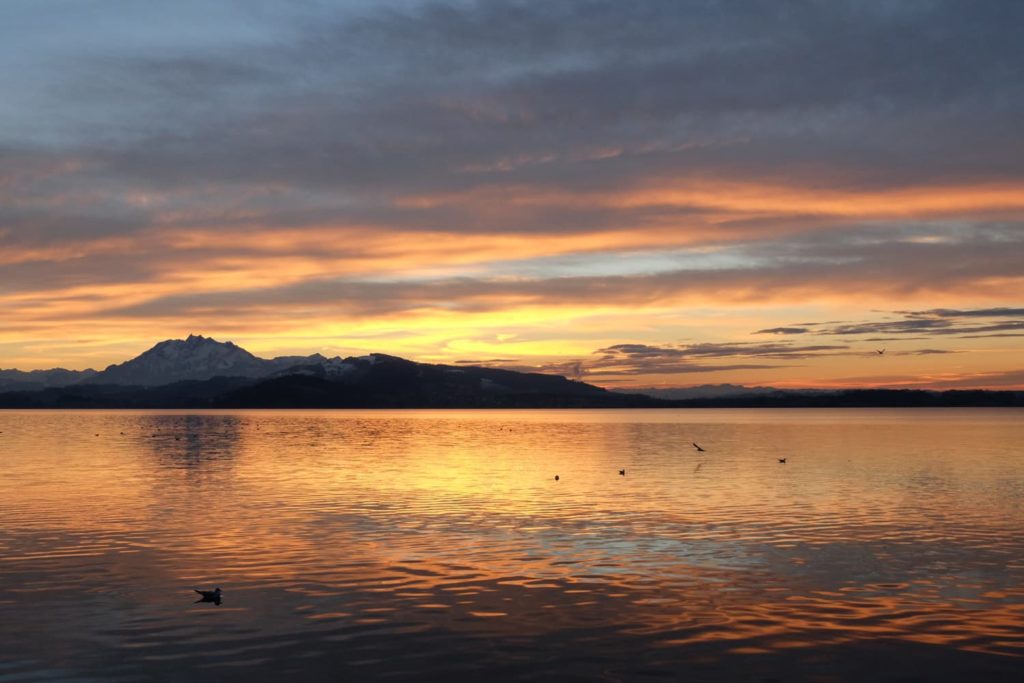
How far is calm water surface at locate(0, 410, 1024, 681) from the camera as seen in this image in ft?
81.2

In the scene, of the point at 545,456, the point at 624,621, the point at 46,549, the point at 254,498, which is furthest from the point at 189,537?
the point at 545,456

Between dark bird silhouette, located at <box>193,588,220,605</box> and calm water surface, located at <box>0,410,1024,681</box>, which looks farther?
dark bird silhouette, located at <box>193,588,220,605</box>

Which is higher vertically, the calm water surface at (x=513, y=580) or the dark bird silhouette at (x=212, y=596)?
the dark bird silhouette at (x=212, y=596)

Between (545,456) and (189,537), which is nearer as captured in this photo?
(189,537)

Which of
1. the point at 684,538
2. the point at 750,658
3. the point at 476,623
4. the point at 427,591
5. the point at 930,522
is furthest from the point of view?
the point at 930,522

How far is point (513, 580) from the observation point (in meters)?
34.7

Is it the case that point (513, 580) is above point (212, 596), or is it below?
below

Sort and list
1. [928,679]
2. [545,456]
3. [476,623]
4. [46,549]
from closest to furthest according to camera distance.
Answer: [928,679], [476,623], [46,549], [545,456]

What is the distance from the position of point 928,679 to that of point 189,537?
34.7 metres

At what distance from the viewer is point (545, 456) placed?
113000 millimetres

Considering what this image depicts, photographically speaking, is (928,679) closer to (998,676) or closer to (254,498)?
(998,676)

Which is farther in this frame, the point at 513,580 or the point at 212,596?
the point at 513,580

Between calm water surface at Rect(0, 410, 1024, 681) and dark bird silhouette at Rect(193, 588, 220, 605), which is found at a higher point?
dark bird silhouette at Rect(193, 588, 220, 605)

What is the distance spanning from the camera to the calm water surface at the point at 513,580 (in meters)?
24.8
